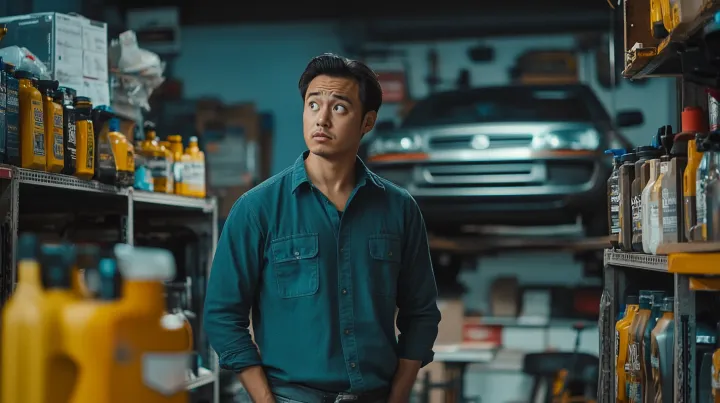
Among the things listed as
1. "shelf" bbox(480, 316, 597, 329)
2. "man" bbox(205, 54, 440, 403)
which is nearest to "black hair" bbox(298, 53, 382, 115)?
"man" bbox(205, 54, 440, 403)

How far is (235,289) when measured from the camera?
2.65 m

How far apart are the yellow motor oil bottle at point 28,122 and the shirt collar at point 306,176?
93 centimetres

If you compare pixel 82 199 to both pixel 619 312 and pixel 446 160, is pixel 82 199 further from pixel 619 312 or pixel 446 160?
pixel 446 160

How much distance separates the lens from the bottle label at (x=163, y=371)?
138 centimetres

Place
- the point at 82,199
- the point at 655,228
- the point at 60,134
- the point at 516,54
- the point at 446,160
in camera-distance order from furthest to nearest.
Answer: the point at 516,54 → the point at 446,160 → the point at 82,199 → the point at 60,134 → the point at 655,228

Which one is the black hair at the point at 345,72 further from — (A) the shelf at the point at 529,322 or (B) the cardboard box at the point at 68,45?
(A) the shelf at the point at 529,322

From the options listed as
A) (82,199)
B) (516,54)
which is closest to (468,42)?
(516,54)

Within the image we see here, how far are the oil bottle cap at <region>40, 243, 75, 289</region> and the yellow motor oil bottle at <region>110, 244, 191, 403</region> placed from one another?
98mm

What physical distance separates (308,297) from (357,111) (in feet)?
1.76

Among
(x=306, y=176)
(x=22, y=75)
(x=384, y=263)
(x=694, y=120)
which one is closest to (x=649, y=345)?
(x=694, y=120)

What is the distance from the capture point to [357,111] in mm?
2740

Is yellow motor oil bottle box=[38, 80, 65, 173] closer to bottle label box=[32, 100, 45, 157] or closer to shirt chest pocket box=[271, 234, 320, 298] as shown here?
bottle label box=[32, 100, 45, 157]

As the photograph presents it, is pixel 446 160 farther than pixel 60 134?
Yes

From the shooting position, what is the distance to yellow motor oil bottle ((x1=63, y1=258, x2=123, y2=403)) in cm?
134
